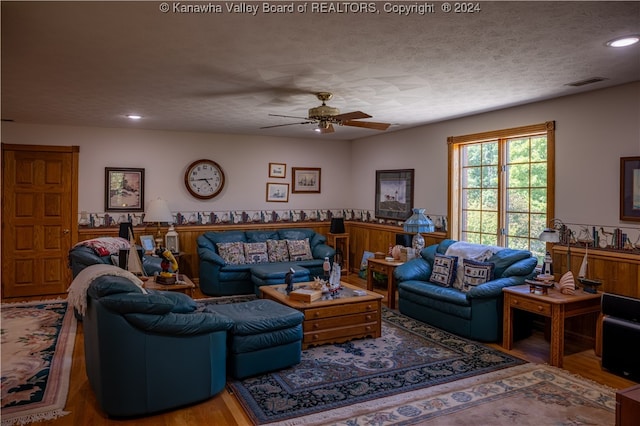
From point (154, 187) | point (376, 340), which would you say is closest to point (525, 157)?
point (376, 340)

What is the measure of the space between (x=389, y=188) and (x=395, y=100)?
2730 millimetres

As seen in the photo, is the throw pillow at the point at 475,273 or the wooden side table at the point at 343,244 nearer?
the throw pillow at the point at 475,273

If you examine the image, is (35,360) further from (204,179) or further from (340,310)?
(204,179)

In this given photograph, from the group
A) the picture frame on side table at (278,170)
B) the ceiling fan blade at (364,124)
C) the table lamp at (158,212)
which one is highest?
the ceiling fan blade at (364,124)

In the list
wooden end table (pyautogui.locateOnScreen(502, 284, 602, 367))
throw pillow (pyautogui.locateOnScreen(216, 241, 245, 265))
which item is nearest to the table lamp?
throw pillow (pyautogui.locateOnScreen(216, 241, 245, 265))

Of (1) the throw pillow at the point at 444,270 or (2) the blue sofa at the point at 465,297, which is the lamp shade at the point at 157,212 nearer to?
(2) the blue sofa at the point at 465,297

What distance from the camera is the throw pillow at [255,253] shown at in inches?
270

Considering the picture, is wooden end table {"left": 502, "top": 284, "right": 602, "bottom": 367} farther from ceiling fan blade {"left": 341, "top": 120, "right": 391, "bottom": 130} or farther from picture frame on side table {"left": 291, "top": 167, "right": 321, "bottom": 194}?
picture frame on side table {"left": 291, "top": 167, "right": 321, "bottom": 194}

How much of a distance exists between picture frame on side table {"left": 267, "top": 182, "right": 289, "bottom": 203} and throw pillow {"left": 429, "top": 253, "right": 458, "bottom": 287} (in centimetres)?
346

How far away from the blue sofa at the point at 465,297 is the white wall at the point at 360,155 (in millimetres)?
741

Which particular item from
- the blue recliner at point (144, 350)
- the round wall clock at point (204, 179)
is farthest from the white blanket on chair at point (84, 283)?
the round wall clock at point (204, 179)

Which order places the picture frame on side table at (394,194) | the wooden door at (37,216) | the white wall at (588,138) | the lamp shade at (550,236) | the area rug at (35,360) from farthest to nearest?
the picture frame on side table at (394,194) → the wooden door at (37,216) → the lamp shade at (550,236) → the white wall at (588,138) → the area rug at (35,360)

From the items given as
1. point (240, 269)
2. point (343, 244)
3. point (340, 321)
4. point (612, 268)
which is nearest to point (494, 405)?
point (340, 321)

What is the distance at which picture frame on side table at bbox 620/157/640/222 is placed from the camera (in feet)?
13.3
